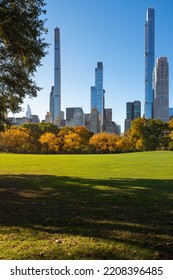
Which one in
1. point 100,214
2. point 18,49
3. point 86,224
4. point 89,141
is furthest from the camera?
point 89,141

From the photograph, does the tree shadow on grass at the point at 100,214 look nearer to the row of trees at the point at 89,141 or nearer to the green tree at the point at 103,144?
the row of trees at the point at 89,141

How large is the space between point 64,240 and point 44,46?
12.5 m

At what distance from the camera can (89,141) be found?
9850 cm

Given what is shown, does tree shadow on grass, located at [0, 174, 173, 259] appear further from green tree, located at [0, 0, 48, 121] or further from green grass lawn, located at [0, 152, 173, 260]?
green tree, located at [0, 0, 48, 121]

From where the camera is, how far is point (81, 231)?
A: 25.3 ft

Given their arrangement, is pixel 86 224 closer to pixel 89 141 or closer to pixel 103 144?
pixel 103 144

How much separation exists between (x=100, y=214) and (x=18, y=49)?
30.7 ft

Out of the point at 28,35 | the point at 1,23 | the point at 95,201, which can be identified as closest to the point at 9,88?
the point at 28,35

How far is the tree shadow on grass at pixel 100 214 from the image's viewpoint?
6.98 m

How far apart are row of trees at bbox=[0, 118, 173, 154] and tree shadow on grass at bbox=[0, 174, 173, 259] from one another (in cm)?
7861

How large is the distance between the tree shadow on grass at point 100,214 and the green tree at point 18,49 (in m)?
6.28

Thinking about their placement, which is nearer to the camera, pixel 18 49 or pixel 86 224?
pixel 86 224

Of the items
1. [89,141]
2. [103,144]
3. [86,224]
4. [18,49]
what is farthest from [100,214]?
[89,141]
